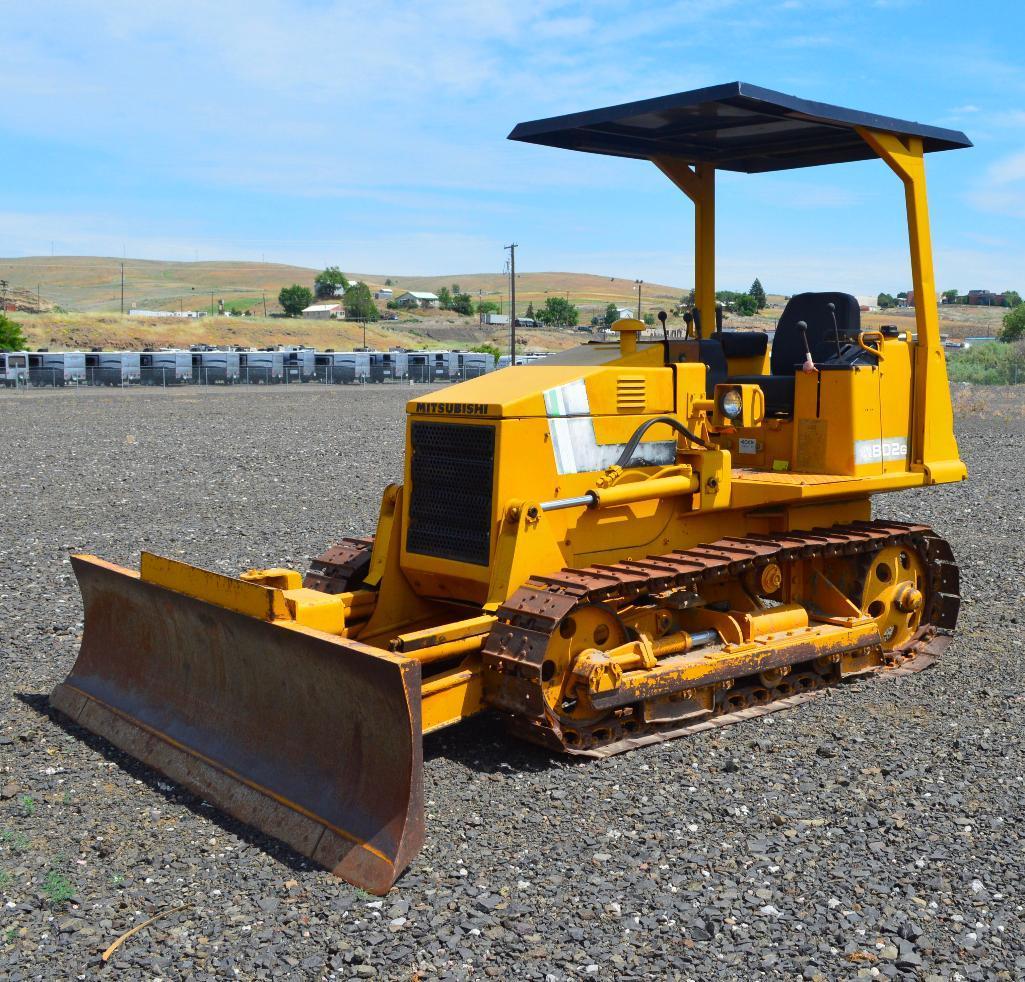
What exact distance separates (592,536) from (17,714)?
3.70m

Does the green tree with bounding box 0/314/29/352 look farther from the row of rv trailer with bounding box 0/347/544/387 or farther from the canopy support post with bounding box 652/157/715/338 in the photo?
the canopy support post with bounding box 652/157/715/338

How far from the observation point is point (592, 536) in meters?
7.30

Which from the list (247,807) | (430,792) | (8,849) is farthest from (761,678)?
(8,849)

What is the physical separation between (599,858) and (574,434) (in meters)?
2.77

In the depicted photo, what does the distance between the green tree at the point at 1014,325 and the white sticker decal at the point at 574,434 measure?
64.3 meters

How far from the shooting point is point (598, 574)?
6816 mm

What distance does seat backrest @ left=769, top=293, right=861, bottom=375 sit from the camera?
29.1ft

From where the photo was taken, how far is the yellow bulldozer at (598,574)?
6.05 meters

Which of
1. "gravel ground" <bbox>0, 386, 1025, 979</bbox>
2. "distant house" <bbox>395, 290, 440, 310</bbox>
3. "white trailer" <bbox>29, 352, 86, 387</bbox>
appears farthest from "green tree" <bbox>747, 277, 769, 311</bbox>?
"distant house" <bbox>395, 290, 440, 310</bbox>

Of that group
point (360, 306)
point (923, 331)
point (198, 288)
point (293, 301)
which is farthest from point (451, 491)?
point (198, 288)

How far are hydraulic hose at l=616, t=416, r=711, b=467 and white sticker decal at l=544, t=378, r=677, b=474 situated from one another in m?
0.07

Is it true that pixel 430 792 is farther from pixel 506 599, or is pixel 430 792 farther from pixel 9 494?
pixel 9 494

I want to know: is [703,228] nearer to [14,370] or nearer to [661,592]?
[661,592]

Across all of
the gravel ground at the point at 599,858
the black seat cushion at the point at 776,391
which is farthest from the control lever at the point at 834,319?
the gravel ground at the point at 599,858
